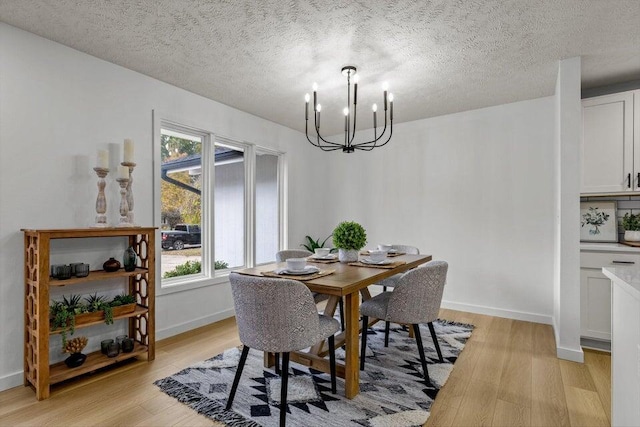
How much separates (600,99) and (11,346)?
507cm

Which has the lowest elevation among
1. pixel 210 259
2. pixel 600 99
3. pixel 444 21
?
pixel 210 259

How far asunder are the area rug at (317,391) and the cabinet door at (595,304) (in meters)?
1.14

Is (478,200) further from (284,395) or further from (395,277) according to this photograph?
(284,395)

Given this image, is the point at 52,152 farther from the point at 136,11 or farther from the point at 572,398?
the point at 572,398

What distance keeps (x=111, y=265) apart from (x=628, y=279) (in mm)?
3064

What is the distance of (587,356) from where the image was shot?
271cm

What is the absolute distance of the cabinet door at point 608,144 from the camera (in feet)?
9.41

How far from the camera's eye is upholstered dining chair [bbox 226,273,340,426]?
1.73 metres

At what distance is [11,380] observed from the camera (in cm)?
219

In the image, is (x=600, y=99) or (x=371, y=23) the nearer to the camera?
(x=371, y=23)

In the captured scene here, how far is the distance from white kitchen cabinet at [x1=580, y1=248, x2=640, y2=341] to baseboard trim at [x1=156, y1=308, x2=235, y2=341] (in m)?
3.48

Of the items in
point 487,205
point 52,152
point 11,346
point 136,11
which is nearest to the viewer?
point 136,11

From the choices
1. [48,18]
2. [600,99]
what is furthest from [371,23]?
[600,99]

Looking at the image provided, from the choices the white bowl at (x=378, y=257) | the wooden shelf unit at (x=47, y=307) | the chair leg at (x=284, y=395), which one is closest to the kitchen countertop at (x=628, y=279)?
the white bowl at (x=378, y=257)
